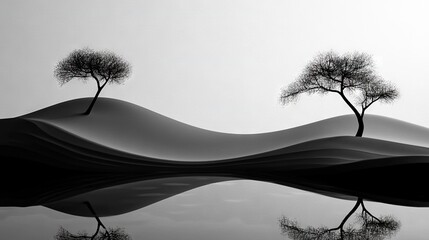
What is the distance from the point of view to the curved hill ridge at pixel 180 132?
37.1 meters

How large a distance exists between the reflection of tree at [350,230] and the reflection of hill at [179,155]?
4.99 meters

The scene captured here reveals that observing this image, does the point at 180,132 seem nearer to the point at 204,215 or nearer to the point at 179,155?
the point at 179,155

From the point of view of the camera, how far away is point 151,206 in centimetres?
1563

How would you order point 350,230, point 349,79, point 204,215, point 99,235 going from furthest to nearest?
point 349,79 → point 204,215 → point 350,230 → point 99,235

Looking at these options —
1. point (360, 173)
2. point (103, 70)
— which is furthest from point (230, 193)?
point (103, 70)

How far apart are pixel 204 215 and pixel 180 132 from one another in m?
28.8

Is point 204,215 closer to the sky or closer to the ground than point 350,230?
closer to the ground

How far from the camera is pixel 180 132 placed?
42.7m

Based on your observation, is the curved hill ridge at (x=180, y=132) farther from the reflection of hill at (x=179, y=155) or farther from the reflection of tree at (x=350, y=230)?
the reflection of tree at (x=350, y=230)

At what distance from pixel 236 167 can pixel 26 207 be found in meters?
16.8

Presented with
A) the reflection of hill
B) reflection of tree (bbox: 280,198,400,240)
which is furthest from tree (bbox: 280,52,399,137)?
reflection of tree (bbox: 280,198,400,240)

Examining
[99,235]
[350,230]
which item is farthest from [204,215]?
[350,230]

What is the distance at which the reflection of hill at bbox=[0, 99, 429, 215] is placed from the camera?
866 inches

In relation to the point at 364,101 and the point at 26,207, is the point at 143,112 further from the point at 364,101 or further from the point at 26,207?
the point at 26,207
